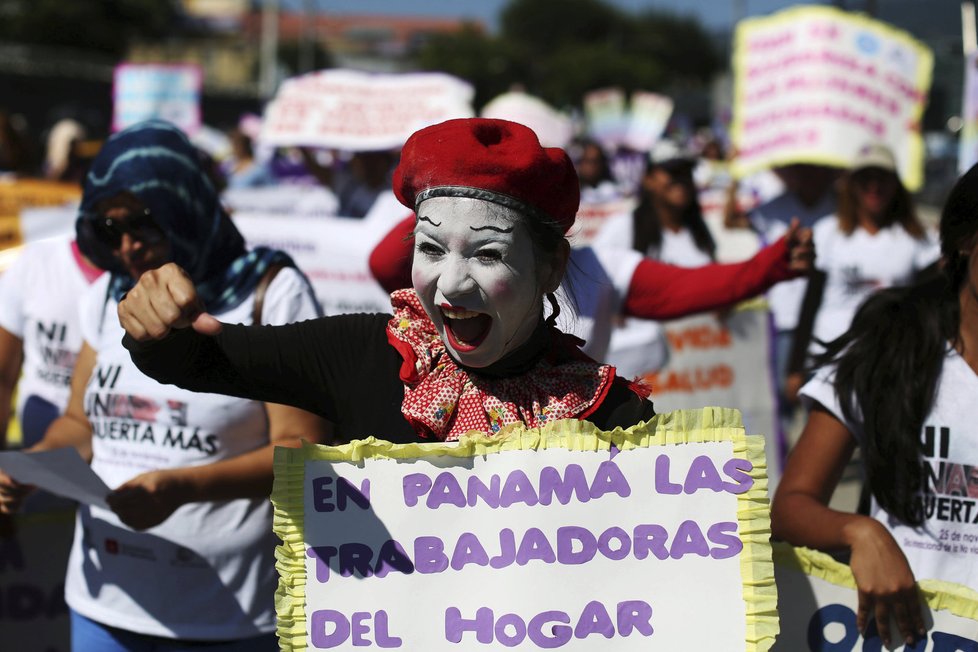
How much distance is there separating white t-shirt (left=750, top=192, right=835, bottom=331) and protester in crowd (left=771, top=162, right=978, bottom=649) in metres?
3.70

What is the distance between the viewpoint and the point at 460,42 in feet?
219

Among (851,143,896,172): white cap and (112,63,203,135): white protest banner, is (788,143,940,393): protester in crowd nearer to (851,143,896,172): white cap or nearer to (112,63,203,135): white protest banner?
(851,143,896,172): white cap

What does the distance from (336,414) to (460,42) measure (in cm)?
6643

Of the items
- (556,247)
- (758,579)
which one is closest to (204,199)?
(556,247)

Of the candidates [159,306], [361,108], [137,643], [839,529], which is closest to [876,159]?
[361,108]

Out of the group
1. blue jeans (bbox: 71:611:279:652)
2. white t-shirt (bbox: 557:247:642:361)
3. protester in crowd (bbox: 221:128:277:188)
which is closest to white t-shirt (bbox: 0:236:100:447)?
blue jeans (bbox: 71:611:279:652)

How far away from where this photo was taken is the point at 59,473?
2.55 meters

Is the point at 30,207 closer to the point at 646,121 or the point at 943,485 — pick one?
the point at 943,485

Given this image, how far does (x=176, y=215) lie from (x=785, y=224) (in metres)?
4.52

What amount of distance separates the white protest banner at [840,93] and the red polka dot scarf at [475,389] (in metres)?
5.54

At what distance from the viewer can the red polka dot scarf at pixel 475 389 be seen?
2.02 m

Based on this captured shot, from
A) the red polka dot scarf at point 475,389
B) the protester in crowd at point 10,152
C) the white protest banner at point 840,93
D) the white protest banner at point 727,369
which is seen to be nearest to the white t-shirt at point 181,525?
Result: the red polka dot scarf at point 475,389

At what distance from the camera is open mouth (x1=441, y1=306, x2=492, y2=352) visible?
196cm

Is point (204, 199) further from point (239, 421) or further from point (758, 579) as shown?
point (758, 579)
